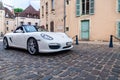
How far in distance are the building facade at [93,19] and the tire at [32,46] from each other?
8.72 meters

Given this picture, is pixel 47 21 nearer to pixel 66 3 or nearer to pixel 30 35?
pixel 66 3

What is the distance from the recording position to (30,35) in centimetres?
602

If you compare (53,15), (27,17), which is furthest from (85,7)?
(27,17)

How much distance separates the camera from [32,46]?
601 centimetres

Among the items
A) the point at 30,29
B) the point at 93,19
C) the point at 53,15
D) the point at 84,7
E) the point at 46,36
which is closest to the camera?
the point at 46,36

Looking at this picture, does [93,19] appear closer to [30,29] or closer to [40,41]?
[30,29]

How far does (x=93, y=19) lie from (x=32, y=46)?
30.2ft

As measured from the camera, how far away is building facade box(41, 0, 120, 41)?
42.4 ft

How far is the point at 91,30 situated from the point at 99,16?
1.40 metres

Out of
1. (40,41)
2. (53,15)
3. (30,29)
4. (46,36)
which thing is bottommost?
(40,41)

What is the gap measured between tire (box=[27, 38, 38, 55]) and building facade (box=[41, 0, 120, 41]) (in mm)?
8721

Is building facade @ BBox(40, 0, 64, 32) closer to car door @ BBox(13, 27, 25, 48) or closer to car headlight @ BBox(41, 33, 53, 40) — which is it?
→ car door @ BBox(13, 27, 25, 48)

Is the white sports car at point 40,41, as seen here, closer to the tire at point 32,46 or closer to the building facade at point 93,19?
the tire at point 32,46

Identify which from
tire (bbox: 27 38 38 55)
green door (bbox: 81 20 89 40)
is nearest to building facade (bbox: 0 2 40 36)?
green door (bbox: 81 20 89 40)
